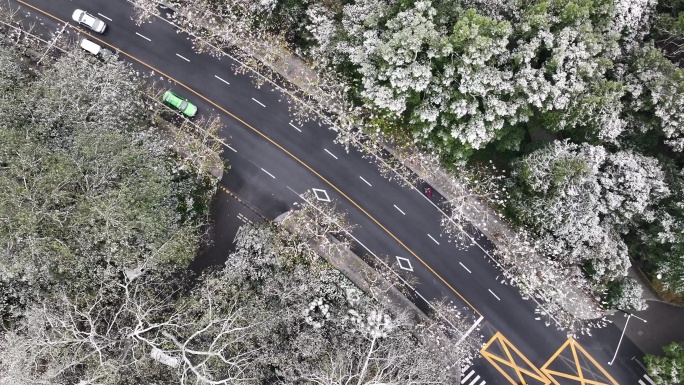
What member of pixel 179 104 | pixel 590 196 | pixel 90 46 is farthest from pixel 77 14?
pixel 590 196

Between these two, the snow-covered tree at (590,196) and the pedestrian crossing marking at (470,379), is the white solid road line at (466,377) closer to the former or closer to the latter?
the pedestrian crossing marking at (470,379)

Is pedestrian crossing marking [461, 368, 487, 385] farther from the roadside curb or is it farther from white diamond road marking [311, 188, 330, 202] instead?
white diamond road marking [311, 188, 330, 202]

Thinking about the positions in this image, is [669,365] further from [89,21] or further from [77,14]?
[77,14]

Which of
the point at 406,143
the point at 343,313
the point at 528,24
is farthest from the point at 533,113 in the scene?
the point at 343,313

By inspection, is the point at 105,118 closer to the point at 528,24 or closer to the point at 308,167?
the point at 308,167

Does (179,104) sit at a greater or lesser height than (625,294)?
lesser

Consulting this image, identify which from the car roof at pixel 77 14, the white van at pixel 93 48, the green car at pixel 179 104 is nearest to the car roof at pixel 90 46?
the white van at pixel 93 48
